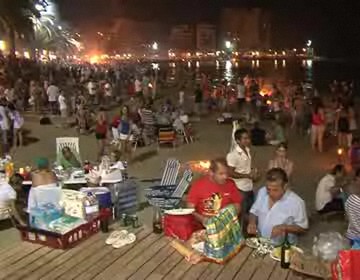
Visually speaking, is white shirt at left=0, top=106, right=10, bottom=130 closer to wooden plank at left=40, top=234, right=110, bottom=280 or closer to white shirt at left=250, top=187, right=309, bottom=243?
wooden plank at left=40, top=234, right=110, bottom=280

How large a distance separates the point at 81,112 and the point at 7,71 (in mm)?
15437

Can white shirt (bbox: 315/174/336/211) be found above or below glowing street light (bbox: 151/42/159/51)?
below

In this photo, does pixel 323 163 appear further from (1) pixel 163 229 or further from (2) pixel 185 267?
(2) pixel 185 267

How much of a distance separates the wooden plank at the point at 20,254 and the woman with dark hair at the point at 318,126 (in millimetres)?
12204

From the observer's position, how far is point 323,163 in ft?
49.2

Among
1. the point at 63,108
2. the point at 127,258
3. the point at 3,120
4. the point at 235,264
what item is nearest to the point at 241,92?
the point at 63,108

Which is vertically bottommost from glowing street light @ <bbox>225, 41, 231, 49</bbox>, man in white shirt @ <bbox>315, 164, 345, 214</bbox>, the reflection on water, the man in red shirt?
man in white shirt @ <bbox>315, 164, 345, 214</bbox>

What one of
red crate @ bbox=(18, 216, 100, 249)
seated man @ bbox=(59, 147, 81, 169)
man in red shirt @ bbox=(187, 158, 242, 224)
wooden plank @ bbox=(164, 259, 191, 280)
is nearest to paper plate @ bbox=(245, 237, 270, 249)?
man in red shirt @ bbox=(187, 158, 242, 224)

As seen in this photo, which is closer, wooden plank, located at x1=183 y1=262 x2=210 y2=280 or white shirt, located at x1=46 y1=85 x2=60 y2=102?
wooden plank, located at x1=183 y1=262 x2=210 y2=280

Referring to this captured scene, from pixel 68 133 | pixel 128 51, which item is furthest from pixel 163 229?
pixel 128 51

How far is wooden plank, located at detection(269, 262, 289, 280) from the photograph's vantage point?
5.09 m

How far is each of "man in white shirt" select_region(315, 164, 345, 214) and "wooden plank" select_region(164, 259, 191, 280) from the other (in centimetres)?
438

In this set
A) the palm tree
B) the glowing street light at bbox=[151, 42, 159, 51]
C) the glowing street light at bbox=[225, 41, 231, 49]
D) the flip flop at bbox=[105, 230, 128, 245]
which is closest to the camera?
the flip flop at bbox=[105, 230, 128, 245]

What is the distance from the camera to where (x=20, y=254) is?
590 cm
